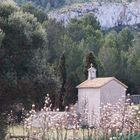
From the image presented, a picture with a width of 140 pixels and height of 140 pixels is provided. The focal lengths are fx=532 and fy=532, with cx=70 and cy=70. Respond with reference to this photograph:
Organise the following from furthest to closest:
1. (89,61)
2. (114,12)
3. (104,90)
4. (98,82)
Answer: (114,12) < (89,61) < (98,82) < (104,90)

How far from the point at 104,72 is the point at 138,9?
79744 millimetres

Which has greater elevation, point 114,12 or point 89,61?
point 114,12

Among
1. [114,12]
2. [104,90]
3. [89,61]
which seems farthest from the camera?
[114,12]

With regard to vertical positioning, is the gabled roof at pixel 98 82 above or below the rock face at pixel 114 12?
below

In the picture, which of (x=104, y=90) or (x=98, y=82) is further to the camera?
(x=98, y=82)

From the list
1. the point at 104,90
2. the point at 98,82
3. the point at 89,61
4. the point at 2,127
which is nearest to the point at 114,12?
the point at 89,61

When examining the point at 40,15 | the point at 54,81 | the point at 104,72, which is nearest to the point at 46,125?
the point at 54,81

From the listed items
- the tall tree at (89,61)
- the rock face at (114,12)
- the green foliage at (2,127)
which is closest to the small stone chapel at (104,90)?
the tall tree at (89,61)

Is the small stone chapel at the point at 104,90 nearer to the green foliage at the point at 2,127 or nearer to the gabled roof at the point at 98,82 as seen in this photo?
the gabled roof at the point at 98,82

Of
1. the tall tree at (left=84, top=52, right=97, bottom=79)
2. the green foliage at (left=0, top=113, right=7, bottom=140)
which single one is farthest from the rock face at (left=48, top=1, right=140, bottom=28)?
the green foliage at (left=0, top=113, right=7, bottom=140)

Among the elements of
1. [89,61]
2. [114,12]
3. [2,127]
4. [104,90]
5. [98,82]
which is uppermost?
[114,12]

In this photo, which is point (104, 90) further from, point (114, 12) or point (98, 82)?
point (114, 12)

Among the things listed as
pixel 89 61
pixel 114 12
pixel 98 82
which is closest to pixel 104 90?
pixel 98 82

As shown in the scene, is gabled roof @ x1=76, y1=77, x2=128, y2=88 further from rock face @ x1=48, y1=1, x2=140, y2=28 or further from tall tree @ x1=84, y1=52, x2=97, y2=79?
rock face @ x1=48, y1=1, x2=140, y2=28
